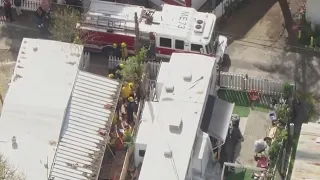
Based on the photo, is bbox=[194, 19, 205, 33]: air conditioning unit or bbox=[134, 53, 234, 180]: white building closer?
bbox=[134, 53, 234, 180]: white building

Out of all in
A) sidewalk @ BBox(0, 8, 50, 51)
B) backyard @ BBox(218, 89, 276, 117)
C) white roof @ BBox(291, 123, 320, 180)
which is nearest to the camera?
white roof @ BBox(291, 123, 320, 180)

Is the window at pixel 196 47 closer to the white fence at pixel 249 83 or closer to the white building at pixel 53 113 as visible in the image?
the white fence at pixel 249 83

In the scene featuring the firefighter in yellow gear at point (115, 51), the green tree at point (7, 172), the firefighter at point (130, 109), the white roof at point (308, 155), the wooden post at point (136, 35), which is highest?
the wooden post at point (136, 35)

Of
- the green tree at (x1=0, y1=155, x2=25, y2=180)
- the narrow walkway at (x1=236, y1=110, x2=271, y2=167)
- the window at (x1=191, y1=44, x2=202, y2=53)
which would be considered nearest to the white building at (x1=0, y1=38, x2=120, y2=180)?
the green tree at (x1=0, y1=155, x2=25, y2=180)

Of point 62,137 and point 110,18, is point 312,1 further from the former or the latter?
point 62,137

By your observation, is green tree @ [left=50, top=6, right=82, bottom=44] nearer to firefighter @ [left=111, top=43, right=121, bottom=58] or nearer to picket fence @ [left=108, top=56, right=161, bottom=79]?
firefighter @ [left=111, top=43, right=121, bottom=58]

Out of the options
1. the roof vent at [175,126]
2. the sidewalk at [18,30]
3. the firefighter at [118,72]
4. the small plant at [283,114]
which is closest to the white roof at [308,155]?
the small plant at [283,114]
